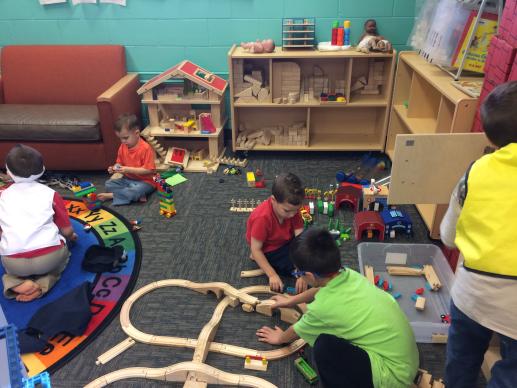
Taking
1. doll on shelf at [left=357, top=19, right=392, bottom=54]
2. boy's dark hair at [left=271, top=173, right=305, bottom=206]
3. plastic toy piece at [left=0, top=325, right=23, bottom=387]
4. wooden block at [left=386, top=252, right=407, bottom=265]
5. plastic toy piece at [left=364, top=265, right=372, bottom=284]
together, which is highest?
doll on shelf at [left=357, top=19, right=392, bottom=54]

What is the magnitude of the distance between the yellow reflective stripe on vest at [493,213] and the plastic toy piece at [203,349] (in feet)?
3.11

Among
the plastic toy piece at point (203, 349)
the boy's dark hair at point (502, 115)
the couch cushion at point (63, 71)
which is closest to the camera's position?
the boy's dark hair at point (502, 115)

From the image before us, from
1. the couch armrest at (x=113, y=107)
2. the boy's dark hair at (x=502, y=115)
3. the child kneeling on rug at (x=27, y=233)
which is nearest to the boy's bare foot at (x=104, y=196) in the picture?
the couch armrest at (x=113, y=107)

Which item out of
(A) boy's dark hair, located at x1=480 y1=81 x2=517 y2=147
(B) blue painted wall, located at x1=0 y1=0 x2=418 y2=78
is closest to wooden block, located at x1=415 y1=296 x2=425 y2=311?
(A) boy's dark hair, located at x1=480 y1=81 x2=517 y2=147

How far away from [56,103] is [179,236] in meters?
1.95

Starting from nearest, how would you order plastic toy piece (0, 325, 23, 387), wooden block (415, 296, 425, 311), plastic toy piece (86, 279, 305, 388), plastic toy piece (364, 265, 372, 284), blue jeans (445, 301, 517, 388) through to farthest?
plastic toy piece (0, 325, 23, 387), blue jeans (445, 301, 517, 388), plastic toy piece (86, 279, 305, 388), wooden block (415, 296, 425, 311), plastic toy piece (364, 265, 372, 284)

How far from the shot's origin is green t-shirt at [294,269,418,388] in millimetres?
1449

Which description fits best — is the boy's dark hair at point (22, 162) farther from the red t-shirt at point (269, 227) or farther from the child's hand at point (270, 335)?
the child's hand at point (270, 335)

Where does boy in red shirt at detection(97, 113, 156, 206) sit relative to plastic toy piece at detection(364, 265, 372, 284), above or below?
above

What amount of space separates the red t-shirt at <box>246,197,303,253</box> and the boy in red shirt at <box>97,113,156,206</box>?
1200 mm

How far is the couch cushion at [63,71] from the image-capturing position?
3717 mm

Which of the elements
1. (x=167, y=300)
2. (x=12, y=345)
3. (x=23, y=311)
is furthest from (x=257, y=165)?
(x=12, y=345)

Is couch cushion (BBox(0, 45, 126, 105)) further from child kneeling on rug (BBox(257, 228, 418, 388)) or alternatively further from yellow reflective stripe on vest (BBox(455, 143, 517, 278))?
→ yellow reflective stripe on vest (BBox(455, 143, 517, 278))

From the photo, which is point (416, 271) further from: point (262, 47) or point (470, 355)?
point (262, 47)
